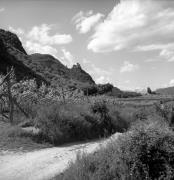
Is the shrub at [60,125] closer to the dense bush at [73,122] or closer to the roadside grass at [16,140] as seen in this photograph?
the dense bush at [73,122]

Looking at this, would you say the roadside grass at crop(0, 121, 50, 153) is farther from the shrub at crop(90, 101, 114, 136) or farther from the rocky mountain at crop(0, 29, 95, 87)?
the rocky mountain at crop(0, 29, 95, 87)

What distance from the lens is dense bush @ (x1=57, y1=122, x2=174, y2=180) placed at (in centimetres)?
886

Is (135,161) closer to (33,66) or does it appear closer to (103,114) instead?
(103,114)

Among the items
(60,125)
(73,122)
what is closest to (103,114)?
(73,122)

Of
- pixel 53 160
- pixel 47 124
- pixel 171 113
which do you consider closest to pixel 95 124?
pixel 47 124

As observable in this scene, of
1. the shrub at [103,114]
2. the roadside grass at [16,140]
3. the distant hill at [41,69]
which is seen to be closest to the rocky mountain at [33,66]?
the distant hill at [41,69]

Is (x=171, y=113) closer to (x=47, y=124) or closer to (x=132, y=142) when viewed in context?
(x=47, y=124)

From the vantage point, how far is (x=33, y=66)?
251ft

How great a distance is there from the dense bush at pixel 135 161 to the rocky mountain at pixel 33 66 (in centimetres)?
3462

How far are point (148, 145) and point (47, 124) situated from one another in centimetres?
753

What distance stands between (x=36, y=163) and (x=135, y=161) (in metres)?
3.64

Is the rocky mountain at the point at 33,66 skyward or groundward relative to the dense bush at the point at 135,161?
skyward

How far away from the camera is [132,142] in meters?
9.38

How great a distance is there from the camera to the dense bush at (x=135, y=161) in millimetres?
8859
